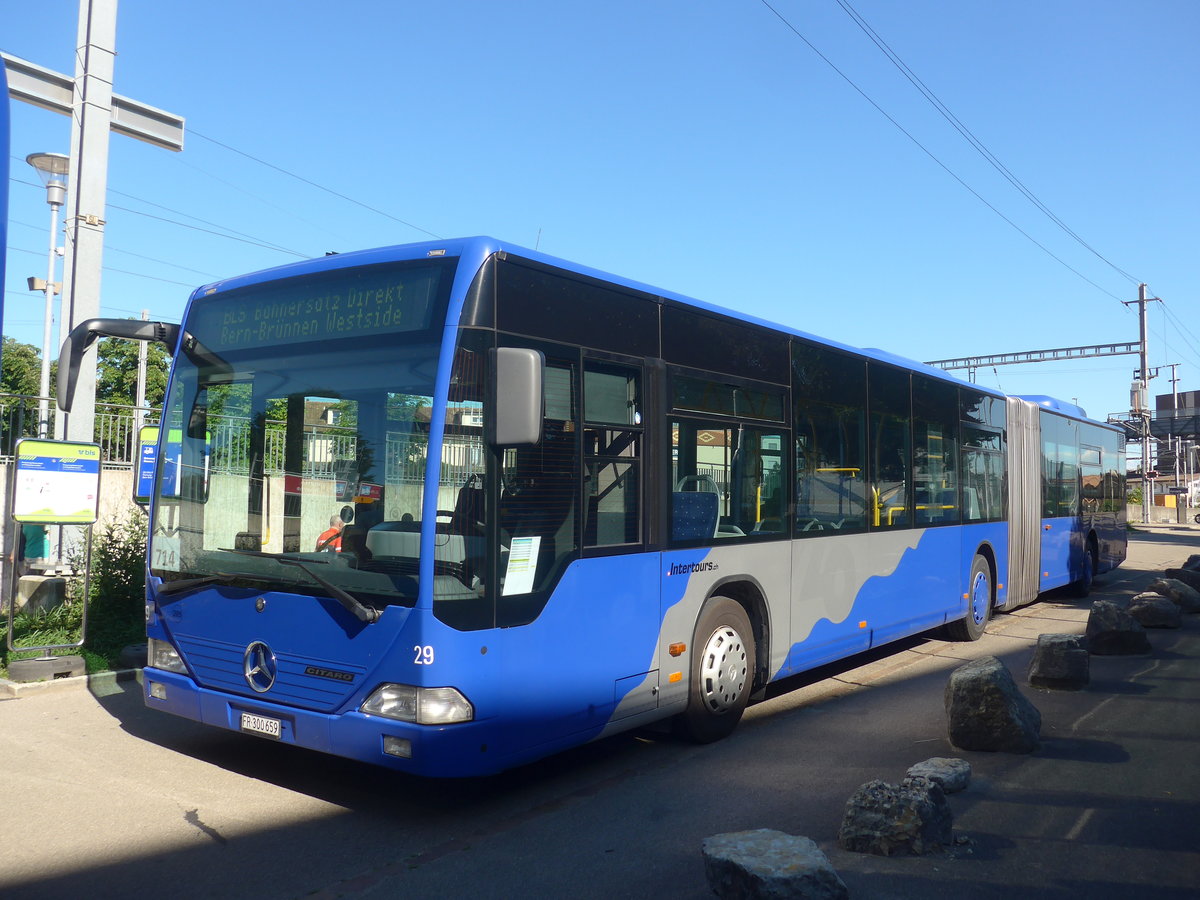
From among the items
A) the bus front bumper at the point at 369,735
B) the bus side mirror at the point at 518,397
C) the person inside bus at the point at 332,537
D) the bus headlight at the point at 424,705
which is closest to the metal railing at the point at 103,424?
the bus front bumper at the point at 369,735

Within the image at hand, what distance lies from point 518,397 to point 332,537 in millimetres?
1348

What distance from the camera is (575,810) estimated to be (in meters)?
5.57

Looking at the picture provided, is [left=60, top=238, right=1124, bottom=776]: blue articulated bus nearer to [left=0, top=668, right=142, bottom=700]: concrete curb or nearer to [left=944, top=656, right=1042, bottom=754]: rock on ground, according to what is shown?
[left=944, top=656, right=1042, bottom=754]: rock on ground

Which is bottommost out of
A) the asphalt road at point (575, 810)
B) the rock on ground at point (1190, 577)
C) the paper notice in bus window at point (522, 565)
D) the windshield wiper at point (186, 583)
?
the asphalt road at point (575, 810)

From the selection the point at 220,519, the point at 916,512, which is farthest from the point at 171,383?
the point at 916,512

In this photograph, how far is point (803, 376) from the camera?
27.5 feet

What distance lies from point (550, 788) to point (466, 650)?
5.04ft

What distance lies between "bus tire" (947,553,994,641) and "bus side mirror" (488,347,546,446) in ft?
28.4

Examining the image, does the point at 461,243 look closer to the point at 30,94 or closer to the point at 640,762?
the point at 640,762

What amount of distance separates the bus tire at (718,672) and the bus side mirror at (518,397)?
2552 mm

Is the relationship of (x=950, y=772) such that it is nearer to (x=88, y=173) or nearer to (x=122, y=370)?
(x=88, y=173)

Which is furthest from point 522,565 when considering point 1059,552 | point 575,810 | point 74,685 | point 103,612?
point 1059,552

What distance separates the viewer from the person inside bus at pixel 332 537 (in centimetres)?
528

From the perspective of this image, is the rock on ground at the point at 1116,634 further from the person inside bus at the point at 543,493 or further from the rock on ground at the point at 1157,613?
the person inside bus at the point at 543,493
